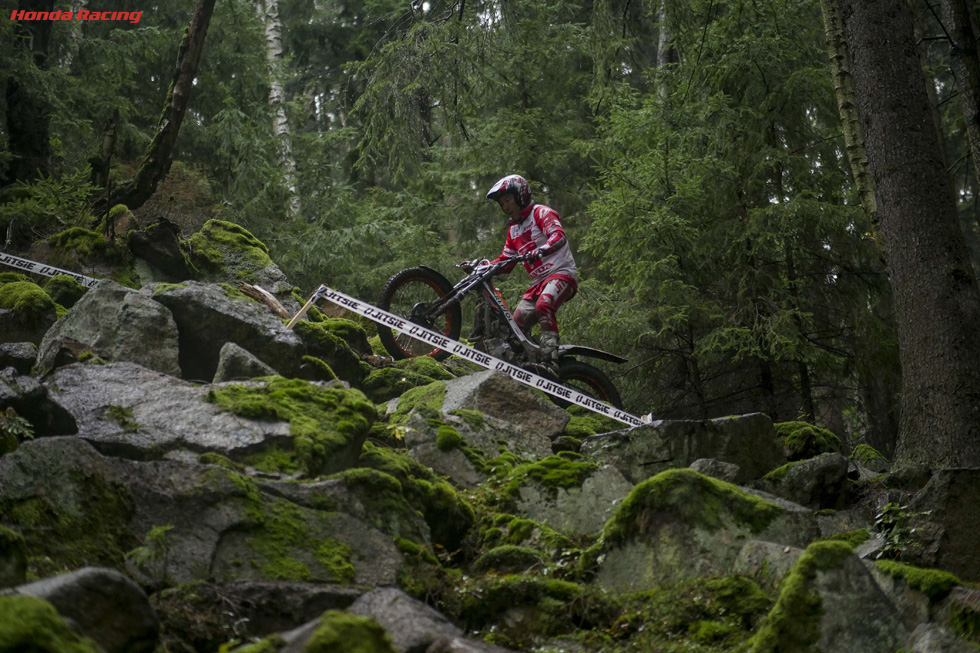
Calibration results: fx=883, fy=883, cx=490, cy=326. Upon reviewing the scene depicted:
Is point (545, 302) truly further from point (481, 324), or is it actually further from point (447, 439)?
point (447, 439)

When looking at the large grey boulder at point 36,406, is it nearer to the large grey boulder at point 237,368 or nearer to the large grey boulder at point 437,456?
the large grey boulder at point 237,368

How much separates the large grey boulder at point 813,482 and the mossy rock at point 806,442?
123cm

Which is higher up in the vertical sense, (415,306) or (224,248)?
(224,248)

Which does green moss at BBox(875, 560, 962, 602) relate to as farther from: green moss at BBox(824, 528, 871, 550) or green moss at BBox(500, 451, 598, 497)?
green moss at BBox(500, 451, 598, 497)

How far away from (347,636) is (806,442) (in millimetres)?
6358

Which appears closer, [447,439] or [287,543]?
[287,543]

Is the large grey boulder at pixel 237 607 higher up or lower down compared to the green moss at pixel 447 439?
lower down

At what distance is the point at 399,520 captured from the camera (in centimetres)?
525

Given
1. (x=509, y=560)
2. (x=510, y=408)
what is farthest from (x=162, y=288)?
(x=509, y=560)

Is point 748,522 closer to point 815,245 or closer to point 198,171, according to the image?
point 815,245

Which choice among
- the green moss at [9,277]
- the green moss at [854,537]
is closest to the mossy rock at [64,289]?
the green moss at [9,277]

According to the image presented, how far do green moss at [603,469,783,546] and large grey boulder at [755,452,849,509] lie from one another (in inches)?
58.9

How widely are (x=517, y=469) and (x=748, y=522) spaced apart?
1.89 meters

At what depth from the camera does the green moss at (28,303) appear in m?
8.61
